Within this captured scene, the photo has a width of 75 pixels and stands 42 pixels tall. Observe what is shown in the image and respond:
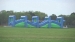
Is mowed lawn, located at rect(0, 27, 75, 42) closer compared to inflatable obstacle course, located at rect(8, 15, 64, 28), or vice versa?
mowed lawn, located at rect(0, 27, 75, 42)

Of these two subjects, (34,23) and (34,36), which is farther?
A: (34,23)

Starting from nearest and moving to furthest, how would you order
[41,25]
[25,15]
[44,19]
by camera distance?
1. [25,15]
2. [41,25]
3. [44,19]

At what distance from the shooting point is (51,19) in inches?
931

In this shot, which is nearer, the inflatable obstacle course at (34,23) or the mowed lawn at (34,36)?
the mowed lawn at (34,36)

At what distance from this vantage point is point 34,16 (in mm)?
21766

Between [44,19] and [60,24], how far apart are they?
2.49 m

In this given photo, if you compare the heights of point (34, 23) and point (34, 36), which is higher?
point (34, 36)

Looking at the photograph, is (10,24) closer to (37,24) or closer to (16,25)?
(16,25)

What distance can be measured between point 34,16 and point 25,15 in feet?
4.26

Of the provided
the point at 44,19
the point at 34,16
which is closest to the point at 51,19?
the point at 44,19

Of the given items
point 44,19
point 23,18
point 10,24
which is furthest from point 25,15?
point 44,19

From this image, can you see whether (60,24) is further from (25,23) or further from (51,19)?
(25,23)

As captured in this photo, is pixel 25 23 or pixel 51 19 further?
pixel 51 19

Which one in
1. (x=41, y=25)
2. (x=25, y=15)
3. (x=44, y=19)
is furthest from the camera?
(x=44, y=19)
